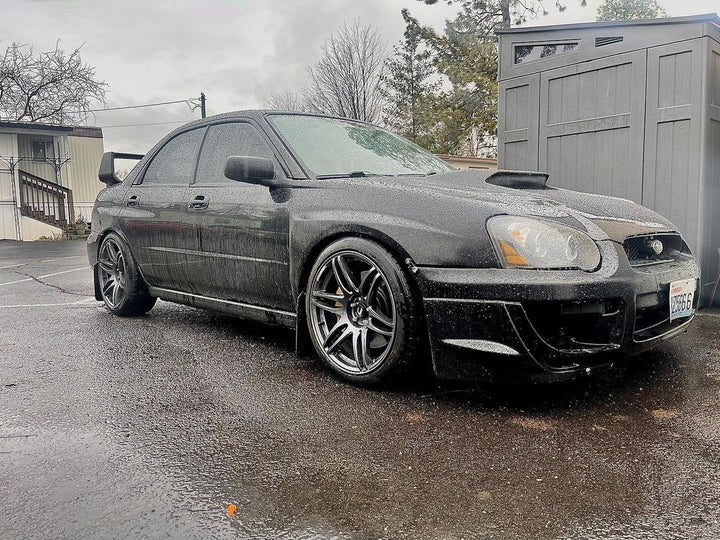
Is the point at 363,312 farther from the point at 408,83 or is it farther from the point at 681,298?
the point at 408,83

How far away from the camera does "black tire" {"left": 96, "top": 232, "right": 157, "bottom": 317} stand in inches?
185

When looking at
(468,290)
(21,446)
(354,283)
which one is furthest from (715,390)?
(21,446)

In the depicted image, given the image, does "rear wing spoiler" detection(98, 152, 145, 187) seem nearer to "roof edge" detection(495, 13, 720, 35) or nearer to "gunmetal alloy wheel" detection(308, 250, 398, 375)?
"gunmetal alloy wheel" detection(308, 250, 398, 375)

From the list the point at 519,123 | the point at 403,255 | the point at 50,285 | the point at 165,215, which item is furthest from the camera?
the point at 50,285

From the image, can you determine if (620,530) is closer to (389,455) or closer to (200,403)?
(389,455)

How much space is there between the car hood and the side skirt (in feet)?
2.94

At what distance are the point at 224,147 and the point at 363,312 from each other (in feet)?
5.48

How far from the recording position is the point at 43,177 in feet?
67.2

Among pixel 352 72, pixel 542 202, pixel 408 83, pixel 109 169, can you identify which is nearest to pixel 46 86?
pixel 352 72

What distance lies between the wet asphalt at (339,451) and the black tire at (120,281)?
1.07m

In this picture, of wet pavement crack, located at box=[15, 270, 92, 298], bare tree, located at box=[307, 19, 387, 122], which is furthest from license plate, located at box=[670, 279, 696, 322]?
bare tree, located at box=[307, 19, 387, 122]

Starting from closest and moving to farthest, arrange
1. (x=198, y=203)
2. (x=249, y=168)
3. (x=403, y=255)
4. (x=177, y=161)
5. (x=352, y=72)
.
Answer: (x=403, y=255)
(x=249, y=168)
(x=198, y=203)
(x=177, y=161)
(x=352, y=72)

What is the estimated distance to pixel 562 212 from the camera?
2.76 metres

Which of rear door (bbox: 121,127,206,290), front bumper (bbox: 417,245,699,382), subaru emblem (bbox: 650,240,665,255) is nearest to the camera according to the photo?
front bumper (bbox: 417,245,699,382)
